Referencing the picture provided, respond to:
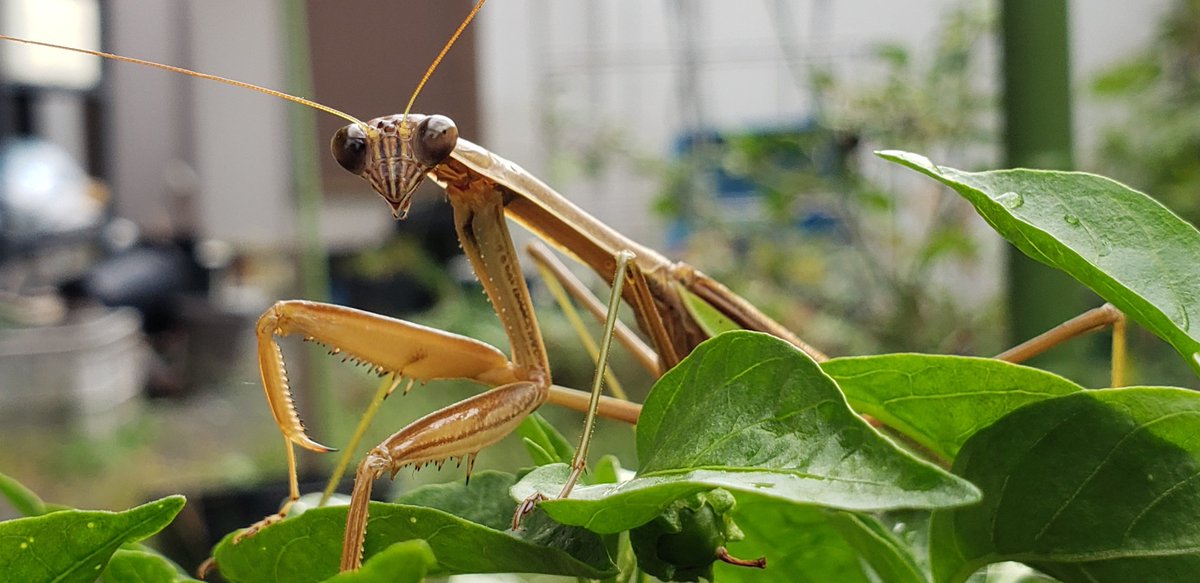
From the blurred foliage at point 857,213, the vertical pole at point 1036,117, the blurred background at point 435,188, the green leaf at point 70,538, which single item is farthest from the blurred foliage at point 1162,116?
the green leaf at point 70,538

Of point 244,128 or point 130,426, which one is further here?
point 130,426

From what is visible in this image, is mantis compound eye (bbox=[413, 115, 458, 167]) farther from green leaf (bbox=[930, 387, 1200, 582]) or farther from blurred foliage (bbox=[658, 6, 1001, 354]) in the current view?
blurred foliage (bbox=[658, 6, 1001, 354])

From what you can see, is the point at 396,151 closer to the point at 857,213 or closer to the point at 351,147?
the point at 351,147

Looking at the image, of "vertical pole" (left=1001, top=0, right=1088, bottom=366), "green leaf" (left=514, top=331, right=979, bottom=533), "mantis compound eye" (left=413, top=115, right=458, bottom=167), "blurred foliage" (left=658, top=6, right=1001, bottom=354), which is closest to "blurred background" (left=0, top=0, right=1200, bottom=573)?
"blurred foliage" (left=658, top=6, right=1001, bottom=354)

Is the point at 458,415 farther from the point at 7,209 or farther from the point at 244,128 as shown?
the point at 7,209

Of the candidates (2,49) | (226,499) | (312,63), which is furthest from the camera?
(2,49)

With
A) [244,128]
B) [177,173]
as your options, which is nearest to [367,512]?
[244,128]

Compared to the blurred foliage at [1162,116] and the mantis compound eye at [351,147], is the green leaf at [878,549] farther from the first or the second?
the blurred foliage at [1162,116]
